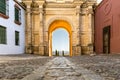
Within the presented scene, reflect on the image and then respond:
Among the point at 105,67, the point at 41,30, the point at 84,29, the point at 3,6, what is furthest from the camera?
the point at 84,29

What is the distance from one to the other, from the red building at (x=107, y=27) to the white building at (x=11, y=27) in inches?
272

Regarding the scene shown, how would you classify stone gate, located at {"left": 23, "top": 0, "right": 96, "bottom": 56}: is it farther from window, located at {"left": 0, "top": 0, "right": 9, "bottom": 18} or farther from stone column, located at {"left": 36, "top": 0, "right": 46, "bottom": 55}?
window, located at {"left": 0, "top": 0, "right": 9, "bottom": 18}

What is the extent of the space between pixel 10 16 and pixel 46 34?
565 cm

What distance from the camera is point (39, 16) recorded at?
2119cm

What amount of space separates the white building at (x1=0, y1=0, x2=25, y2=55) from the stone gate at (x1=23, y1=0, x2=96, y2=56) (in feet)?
3.32

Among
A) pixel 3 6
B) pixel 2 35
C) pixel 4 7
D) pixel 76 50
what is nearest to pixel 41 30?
pixel 76 50

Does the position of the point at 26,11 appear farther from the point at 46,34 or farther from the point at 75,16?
the point at 75,16

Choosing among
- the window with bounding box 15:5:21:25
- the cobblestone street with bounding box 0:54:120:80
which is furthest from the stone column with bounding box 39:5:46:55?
the cobblestone street with bounding box 0:54:120:80

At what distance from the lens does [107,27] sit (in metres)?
17.0

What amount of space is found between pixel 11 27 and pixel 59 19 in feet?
21.0

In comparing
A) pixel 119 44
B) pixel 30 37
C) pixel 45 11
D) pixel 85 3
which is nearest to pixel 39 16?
pixel 45 11

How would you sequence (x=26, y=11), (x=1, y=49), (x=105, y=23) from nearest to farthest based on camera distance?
(x=1, y=49), (x=105, y=23), (x=26, y=11)

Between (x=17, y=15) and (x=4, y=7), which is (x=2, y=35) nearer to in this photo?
(x=4, y=7)

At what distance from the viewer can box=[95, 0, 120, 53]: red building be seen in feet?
48.5
